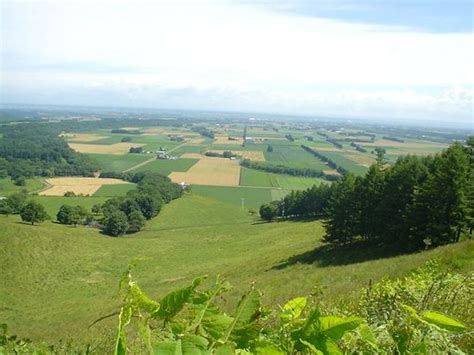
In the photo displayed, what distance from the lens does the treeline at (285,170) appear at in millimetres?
131125

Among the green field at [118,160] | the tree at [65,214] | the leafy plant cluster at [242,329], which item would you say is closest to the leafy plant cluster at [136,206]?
the tree at [65,214]

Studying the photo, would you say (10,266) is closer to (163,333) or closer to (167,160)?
(163,333)

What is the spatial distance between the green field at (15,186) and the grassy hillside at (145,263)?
3013 cm

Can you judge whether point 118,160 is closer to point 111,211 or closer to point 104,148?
point 104,148

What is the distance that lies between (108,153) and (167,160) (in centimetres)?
2651

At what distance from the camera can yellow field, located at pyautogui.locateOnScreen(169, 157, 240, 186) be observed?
123800 millimetres

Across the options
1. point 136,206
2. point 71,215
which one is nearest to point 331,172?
point 136,206

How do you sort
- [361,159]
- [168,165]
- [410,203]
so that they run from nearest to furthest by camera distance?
[410,203] → [168,165] → [361,159]

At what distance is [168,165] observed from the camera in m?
144

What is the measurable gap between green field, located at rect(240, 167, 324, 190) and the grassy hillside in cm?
4075

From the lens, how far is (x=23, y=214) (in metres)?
74.5

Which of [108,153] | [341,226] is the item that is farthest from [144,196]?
[108,153]

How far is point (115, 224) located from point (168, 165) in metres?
67.4

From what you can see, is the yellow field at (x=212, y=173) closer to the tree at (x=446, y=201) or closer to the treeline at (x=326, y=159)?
the treeline at (x=326, y=159)
